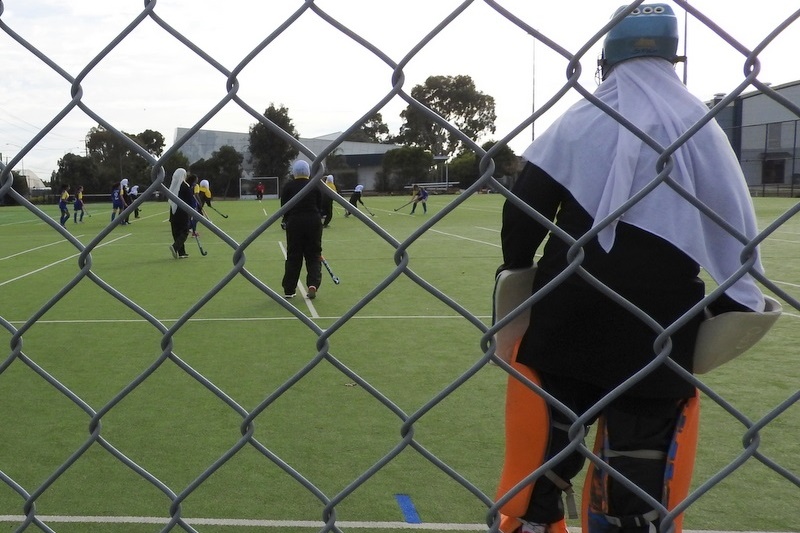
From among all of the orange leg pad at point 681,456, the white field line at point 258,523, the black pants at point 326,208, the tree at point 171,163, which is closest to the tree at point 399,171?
the black pants at point 326,208

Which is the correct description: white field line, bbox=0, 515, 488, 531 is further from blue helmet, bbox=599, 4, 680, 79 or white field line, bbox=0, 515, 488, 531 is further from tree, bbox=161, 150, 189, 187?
blue helmet, bbox=599, 4, 680, 79

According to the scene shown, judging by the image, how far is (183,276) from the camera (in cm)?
1299

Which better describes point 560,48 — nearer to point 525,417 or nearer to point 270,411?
point 525,417

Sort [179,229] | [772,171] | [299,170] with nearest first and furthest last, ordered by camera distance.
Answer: [299,170] → [179,229] → [772,171]

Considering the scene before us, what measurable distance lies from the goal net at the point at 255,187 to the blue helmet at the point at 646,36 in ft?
142

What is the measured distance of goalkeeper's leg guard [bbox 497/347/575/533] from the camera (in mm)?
2325

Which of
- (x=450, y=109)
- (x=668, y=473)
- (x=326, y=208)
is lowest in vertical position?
(x=326, y=208)

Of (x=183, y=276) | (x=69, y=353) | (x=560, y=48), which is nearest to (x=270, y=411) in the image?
(x=69, y=353)

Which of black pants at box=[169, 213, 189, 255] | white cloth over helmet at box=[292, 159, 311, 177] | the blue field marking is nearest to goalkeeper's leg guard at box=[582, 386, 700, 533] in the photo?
the blue field marking

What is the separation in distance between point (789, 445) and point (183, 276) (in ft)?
33.7

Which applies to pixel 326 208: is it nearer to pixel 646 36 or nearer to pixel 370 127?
pixel 370 127

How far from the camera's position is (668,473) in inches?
88.1

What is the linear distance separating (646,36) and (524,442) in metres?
1.17

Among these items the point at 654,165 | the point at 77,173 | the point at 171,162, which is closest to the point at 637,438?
the point at 654,165
